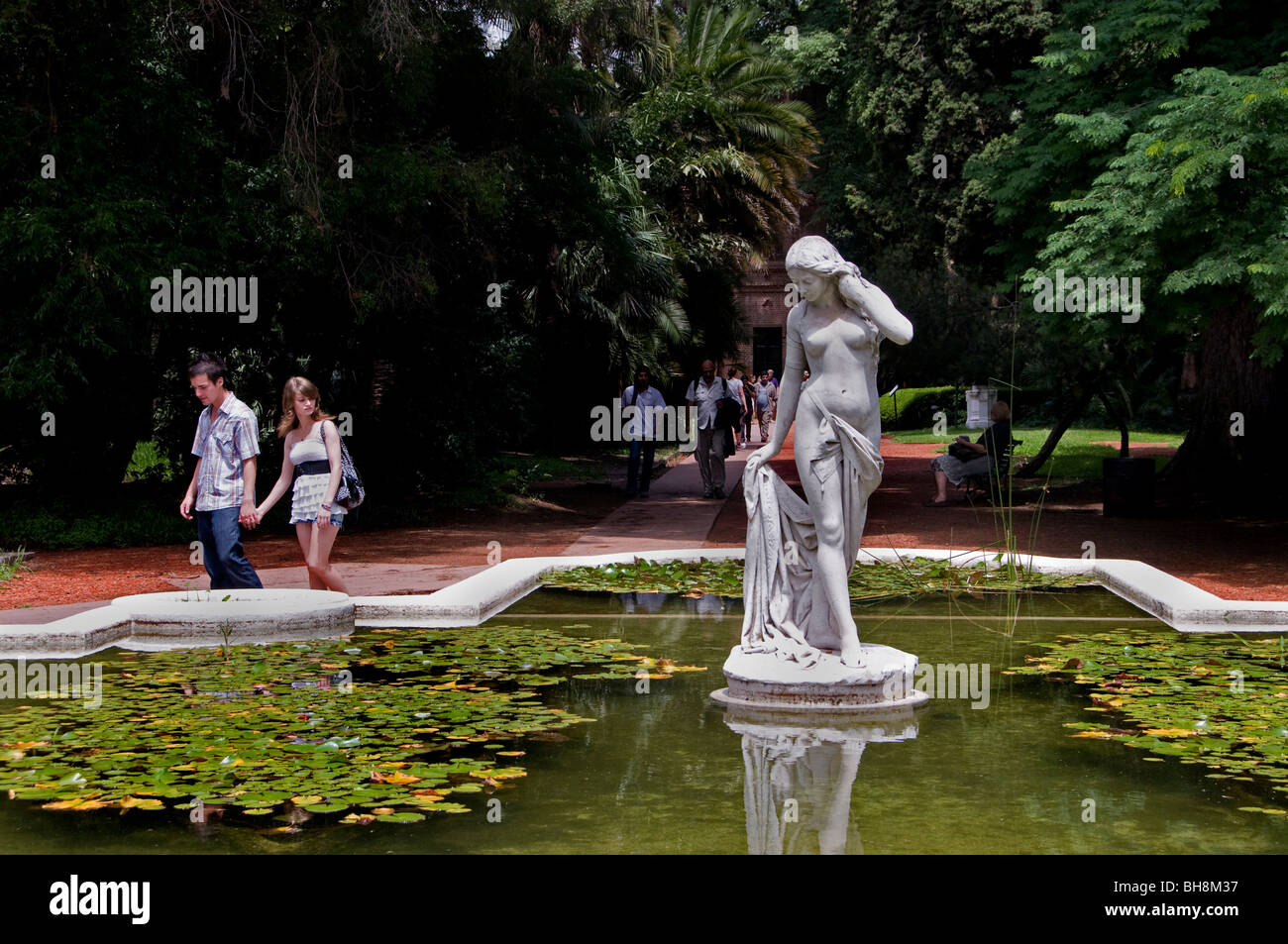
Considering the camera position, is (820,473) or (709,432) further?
(709,432)

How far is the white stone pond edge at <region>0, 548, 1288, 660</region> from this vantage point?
784 centimetres

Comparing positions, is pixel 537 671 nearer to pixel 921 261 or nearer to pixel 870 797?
pixel 870 797

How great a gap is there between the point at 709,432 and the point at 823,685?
13333 mm

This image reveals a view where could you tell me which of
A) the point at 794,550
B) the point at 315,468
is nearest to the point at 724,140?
the point at 315,468

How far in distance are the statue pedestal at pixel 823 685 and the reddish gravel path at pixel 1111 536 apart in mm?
4344

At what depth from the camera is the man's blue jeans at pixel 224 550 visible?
8578 mm

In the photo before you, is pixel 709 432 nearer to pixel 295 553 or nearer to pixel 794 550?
pixel 295 553

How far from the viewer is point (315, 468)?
8852 mm

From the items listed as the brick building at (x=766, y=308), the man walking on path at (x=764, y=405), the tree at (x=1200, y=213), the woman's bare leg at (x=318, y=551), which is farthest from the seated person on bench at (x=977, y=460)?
the brick building at (x=766, y=308)

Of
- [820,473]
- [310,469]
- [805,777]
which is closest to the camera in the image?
[805,777]

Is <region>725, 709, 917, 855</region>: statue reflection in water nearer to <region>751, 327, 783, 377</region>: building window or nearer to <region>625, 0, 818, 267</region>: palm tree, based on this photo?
<region>625, 0, 818, 267</region>: palm tree

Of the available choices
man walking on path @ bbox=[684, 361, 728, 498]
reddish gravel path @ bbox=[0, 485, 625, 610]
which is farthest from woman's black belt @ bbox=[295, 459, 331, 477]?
man walking on path @ bbox=[684, 361, 728, 498]

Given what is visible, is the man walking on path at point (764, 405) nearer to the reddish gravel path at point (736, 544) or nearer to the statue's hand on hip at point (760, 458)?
the reddish gravel path at point (736, 544)

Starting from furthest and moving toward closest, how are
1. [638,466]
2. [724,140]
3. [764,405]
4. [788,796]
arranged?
1. [764,405]
2. [724,140]
3. [638,466]
4. [788,796]
